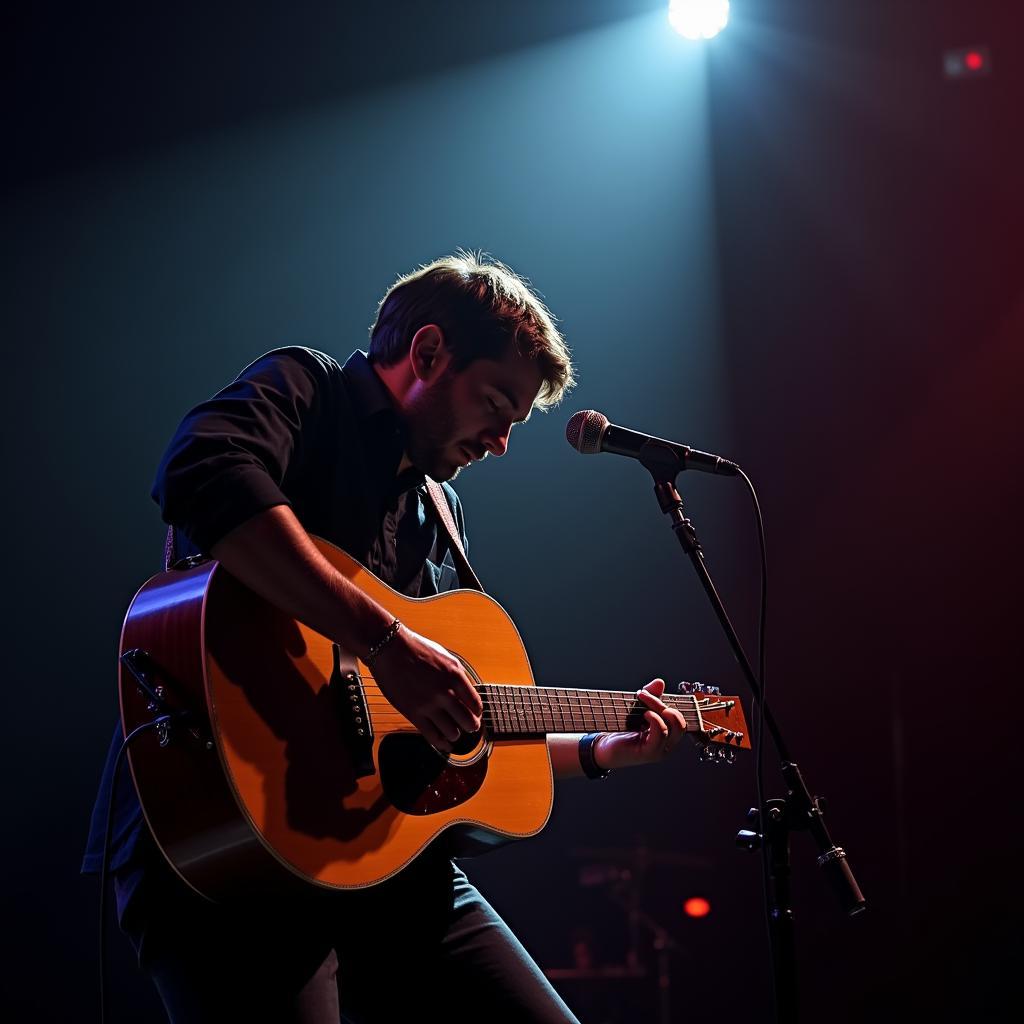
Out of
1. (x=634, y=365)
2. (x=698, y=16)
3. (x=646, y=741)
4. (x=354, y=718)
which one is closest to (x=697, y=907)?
(x=634, y=365)

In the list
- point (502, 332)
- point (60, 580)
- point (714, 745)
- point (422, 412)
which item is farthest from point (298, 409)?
point (60, 580)

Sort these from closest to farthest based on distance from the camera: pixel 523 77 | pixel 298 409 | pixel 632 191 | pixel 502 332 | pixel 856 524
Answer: pixel 298 409, pixel 502 332, pixel 523 77, pixel 632 191, pixel 856 524

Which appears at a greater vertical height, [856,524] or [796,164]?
[796,164]

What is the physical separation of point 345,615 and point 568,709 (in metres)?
1.05

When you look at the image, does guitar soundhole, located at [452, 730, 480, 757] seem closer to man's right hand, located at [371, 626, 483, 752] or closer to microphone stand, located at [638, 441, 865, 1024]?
man's right hand, located at [371, 626, 483, 752]

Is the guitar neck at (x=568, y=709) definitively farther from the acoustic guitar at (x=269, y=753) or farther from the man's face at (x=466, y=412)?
the man's face at (x=466, y=412)

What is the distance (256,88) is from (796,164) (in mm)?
3299

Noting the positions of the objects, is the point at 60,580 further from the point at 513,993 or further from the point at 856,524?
the point at 856,524

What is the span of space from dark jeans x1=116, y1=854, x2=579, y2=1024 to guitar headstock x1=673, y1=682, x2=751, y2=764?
1.00m

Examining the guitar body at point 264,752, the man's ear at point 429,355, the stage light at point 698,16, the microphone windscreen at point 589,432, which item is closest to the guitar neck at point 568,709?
the guitar body at point 264,752

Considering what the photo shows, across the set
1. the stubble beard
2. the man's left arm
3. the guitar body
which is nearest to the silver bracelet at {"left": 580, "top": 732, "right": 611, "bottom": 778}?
the man's left arm

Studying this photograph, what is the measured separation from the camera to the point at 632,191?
603cm

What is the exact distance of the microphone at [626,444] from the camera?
2.62 meters

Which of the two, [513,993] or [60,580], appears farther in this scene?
[60,580]
